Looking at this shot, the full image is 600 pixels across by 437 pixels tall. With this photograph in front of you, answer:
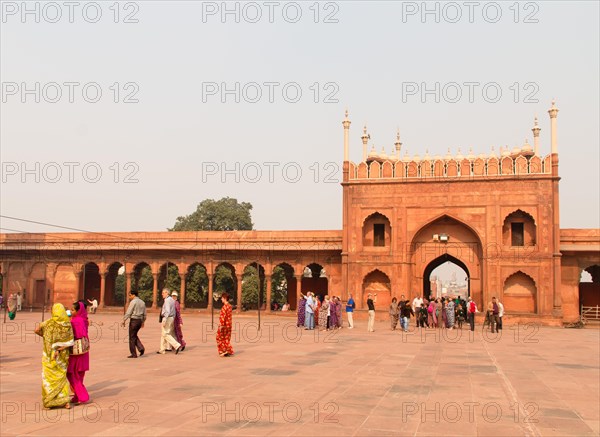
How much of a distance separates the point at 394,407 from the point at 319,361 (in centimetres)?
430

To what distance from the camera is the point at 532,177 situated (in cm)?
2514

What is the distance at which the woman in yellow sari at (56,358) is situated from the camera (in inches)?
262

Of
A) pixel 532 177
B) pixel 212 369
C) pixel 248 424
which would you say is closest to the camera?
pixel 248 424

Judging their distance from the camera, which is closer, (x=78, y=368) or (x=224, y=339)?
(x=78, y=368)

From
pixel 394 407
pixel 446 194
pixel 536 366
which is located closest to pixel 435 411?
pixel 394 407

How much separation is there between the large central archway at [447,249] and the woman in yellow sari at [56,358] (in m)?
21.3

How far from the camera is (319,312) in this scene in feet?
65.2

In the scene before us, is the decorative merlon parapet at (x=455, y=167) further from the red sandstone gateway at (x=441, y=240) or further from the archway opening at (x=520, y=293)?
the archway opening at (x=520, y=293)

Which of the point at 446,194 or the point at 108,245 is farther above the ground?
the point at 446,194

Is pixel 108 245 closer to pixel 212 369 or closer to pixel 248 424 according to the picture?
pixel 212 369

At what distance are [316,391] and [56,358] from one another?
349 centimetres
